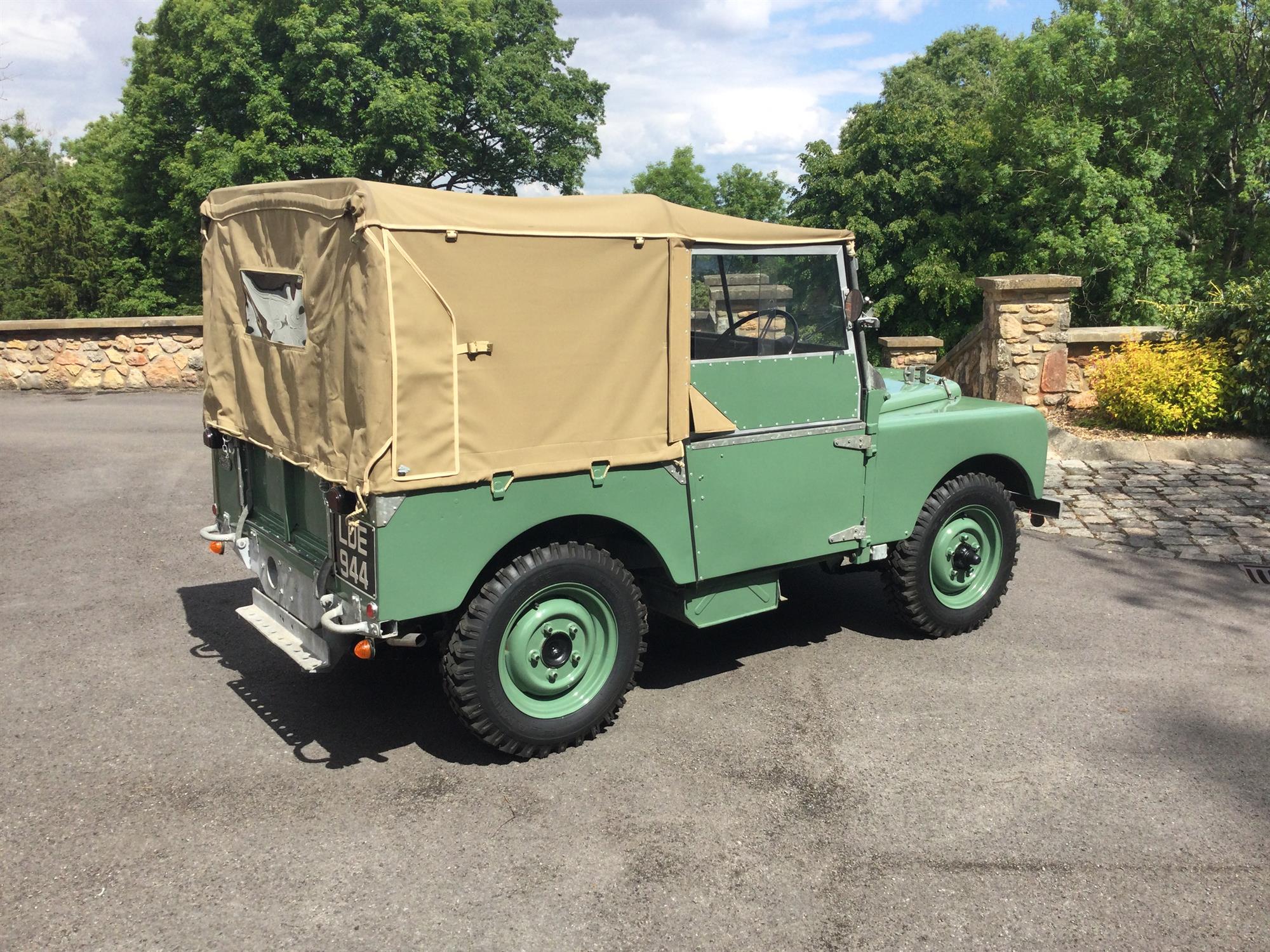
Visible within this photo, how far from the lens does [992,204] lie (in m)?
19.5

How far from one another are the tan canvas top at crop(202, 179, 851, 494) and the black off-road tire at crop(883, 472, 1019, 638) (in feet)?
5.28

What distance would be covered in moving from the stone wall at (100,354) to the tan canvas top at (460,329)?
10554mm

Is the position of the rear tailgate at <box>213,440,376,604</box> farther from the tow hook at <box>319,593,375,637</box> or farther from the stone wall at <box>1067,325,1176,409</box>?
the stone wall at <box>1067,325,1176,409</box>

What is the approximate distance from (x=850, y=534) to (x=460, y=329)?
2462mm

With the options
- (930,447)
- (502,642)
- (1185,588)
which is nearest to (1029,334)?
(1185,588)

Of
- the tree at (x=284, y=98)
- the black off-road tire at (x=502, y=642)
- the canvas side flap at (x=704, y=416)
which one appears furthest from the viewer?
Result: the tree at (x=284, y=98)

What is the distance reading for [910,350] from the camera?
1181 centimetres

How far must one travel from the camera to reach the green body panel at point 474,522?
4.12 metres

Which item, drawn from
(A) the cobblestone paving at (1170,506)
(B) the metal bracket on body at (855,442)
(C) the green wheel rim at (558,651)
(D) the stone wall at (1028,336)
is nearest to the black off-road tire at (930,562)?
(B) the metal bracket on body at (855,442)

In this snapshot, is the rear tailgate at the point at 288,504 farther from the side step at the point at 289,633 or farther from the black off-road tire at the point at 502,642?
the black off-road tire at the point at 502,642

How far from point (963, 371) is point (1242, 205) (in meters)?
7.37

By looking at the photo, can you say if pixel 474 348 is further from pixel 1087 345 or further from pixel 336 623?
pixel 1087 345

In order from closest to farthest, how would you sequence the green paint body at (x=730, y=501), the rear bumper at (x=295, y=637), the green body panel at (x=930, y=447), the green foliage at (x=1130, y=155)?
1. the green paint body at (x=730, y=501)
2. the rear bumper at (x=295, y=637)
3. the green body panel at (x=930, y=447)
4. the green foliage at (x=1130, y=155)

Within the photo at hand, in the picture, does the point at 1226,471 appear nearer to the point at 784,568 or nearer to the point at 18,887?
the point at 784,568
